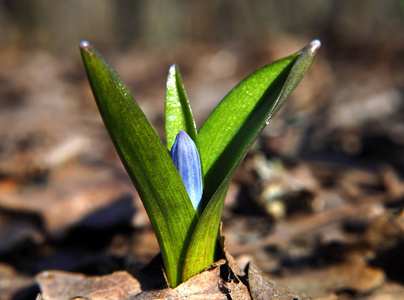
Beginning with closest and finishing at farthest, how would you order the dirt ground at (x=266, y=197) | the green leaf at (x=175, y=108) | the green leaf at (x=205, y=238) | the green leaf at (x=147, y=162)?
the green leaf at (x=147, y=162) → the green leaf at (x=205, y=238) → the green leaf at (x=175, y=108) → the dirt ground at (x=266, y=197)

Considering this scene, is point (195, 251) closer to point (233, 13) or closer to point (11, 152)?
point (11, 152)

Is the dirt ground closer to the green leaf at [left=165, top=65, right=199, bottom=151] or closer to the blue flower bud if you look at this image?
the blue flower bud

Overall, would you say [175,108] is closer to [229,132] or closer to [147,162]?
[229,132]

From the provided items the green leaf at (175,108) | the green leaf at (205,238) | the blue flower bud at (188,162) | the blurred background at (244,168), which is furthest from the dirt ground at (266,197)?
the green leaf at (175,108)

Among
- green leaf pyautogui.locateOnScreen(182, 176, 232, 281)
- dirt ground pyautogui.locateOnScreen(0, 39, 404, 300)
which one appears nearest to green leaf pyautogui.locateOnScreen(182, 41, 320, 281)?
green leaf pyautogui.locateOnScreen(182, 176, 232, 281)

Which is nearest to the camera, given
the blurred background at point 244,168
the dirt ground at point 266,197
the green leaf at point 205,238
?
the green leaf at point 205,238

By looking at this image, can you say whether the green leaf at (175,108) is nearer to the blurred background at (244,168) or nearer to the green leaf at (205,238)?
the green leaf at (205,238)

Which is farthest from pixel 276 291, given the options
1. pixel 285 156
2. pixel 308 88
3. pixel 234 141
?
Answer: pixel 308 88
